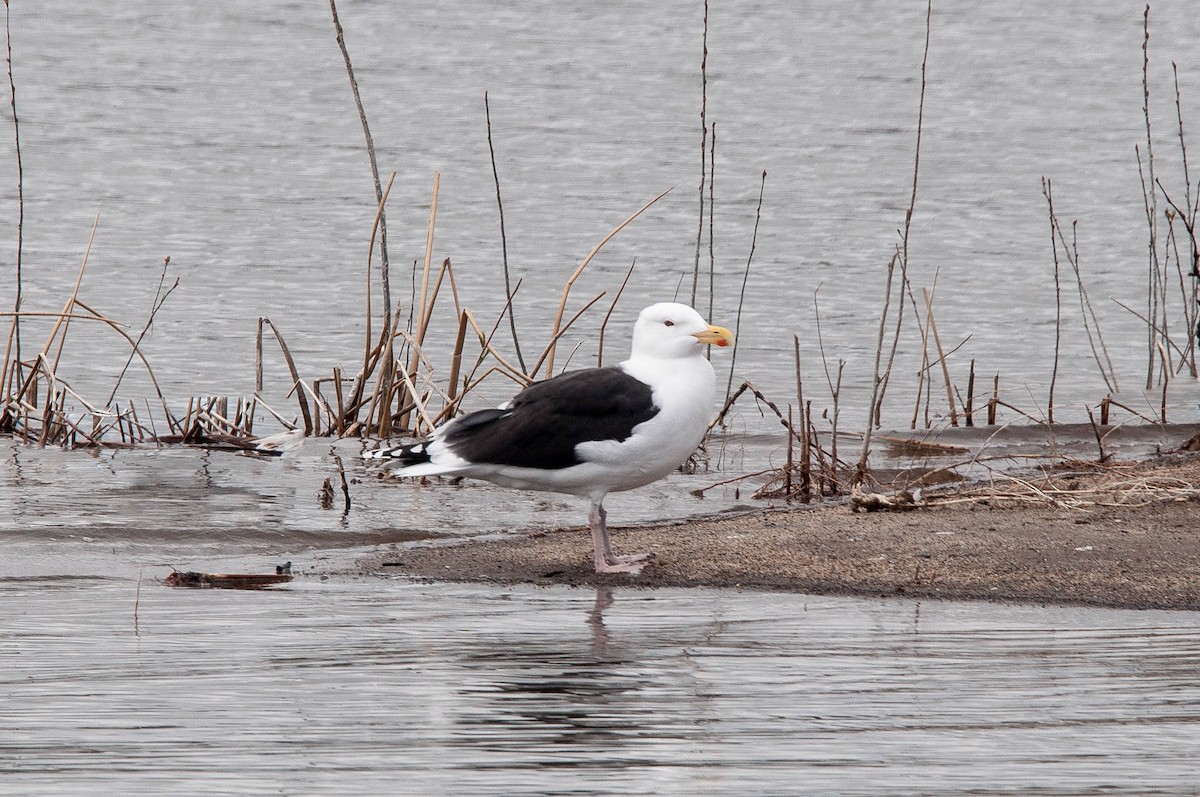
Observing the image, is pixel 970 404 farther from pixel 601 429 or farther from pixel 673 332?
pixel 601 429

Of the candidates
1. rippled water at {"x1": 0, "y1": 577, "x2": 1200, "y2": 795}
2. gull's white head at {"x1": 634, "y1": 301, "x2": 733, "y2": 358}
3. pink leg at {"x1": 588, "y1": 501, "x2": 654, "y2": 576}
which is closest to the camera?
rippled water at {"x1": 0, "y1": 577, "x2": 1200, "y2": 795}

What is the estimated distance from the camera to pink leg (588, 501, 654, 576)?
606 centimetres

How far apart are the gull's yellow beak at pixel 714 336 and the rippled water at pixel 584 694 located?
3.69 feet

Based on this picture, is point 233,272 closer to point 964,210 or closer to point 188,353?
point 188,353

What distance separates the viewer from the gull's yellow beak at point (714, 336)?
6516 millimetres

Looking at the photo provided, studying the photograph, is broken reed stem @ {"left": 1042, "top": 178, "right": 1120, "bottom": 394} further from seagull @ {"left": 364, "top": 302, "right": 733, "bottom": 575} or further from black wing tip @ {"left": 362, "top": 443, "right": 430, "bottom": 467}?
black wing tip @ {"left": 362, "top": 443, "right": 430, "bottom": 467}

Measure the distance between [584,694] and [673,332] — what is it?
2.33 meters

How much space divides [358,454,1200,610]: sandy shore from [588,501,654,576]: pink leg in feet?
0.17

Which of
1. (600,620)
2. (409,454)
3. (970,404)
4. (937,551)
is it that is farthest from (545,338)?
(600,620)

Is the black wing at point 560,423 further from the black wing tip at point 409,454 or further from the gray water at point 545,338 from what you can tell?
the gray water at point 545,338

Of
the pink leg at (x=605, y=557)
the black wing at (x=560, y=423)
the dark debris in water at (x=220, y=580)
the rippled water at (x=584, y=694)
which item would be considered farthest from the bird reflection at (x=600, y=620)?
the dark debris in water at (x=220, y=580)

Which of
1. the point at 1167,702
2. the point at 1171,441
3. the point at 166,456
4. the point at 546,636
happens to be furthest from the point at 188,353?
the point at 1167,702

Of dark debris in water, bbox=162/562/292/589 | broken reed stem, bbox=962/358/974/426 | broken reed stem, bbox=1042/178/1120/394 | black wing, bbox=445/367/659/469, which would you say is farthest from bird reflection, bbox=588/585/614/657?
broken reed stem, bbox=962/358/974/426

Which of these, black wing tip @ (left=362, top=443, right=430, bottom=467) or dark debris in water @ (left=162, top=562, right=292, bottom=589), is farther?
black wing tip @ (left=362, top=443, right=430, bottom=467)
